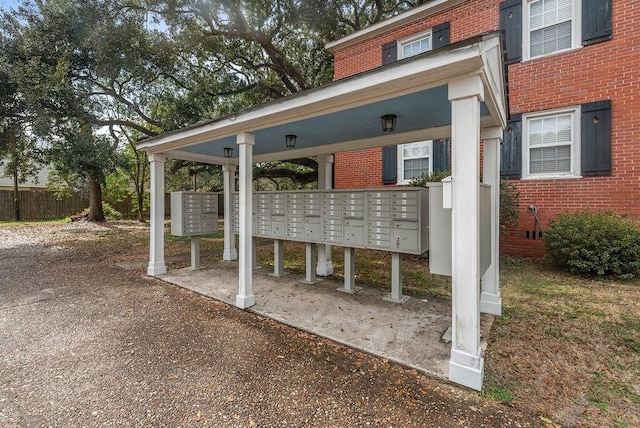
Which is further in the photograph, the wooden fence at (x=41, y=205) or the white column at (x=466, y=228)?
the wooden fence at (x=41, y=205)

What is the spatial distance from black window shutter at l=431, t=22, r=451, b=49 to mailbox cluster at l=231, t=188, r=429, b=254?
18.3ft

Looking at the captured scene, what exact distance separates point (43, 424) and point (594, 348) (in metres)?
4.47

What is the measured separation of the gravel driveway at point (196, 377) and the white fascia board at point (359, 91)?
93.5 inches

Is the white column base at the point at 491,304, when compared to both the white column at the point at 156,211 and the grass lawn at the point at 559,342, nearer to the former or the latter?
the grass lawn at the point at 559,342

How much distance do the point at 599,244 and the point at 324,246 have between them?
464cm

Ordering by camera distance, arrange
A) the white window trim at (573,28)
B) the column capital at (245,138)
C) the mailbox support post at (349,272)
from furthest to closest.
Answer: the white window trim at (573,28), the mailbox support post at (349,272), the column capital at (245,138)

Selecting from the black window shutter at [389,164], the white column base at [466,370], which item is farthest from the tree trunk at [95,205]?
the white column base at [466,370]

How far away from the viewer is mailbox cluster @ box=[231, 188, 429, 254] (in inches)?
149

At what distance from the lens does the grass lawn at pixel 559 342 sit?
2166mm

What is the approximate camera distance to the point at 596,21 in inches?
232

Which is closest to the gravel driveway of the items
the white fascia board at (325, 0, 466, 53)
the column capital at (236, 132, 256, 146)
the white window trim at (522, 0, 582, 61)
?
the column capital at (236, 132, 256, 146)

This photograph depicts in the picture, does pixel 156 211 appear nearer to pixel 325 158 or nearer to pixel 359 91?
pixel 325 158

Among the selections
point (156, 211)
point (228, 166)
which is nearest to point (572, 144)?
point (228, 166)

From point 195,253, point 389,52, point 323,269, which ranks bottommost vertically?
point 323,269
